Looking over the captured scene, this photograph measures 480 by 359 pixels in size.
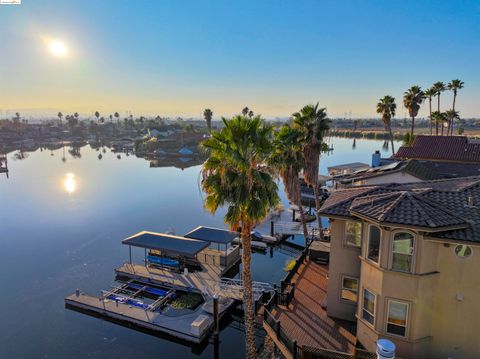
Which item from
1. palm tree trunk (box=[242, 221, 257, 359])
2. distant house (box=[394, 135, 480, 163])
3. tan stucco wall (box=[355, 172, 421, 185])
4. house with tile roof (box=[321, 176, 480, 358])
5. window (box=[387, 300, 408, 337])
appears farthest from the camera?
distant house (box=[394, 135, 480, 163])

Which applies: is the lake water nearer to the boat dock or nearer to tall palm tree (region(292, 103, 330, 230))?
the boat dock

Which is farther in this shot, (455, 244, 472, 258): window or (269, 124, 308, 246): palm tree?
(269, 124, 308, 246): palm tree

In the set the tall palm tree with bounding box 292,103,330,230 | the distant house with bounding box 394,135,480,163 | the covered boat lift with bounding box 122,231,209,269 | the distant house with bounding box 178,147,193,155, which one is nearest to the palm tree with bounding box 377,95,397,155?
the distant house with bounding box 394,135,480,163

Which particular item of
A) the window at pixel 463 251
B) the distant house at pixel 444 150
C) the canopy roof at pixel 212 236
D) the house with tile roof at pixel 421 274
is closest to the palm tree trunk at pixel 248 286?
the house with tile roof at pixel 421 274

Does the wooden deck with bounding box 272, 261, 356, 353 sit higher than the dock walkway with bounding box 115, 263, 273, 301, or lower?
higher

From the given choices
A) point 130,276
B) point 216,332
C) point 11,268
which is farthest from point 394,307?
point 11,268

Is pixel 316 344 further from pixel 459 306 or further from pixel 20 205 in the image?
pixel 20 205

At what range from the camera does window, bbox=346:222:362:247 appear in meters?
13.6

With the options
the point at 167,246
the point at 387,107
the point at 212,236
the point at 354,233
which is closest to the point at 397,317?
the point at 354,233

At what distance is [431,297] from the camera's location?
1123cm

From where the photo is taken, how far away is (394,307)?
11.4 metres

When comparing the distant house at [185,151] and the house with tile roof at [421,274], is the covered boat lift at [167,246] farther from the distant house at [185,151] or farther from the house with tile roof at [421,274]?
the distant house at [185,151]

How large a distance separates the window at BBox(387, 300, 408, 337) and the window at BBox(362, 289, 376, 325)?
0.58m

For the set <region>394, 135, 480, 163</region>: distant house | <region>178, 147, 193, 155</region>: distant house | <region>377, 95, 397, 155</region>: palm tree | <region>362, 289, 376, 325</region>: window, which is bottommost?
<region>178, 147, 193, 155</region>: distant house
